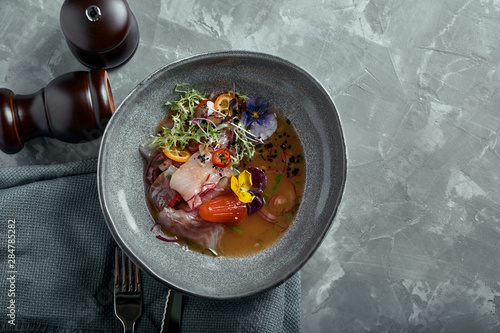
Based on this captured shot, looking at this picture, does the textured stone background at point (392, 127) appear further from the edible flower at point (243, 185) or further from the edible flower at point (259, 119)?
the edible flower at point (243, 185)

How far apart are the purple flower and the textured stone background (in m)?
0.34

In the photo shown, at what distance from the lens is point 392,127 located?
228 centimetres

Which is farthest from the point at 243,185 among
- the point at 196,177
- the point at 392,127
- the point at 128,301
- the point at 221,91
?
the point at 392,127

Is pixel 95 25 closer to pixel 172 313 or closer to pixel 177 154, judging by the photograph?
pixel 177 154

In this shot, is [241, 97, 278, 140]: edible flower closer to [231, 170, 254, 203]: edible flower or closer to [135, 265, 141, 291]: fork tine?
[231, 170, 254, 203]: edible flower

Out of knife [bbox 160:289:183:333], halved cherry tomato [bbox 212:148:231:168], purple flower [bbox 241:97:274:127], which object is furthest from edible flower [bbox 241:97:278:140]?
knife [bbox 160:289:183:333]

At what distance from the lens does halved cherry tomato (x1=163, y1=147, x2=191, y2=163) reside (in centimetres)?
202

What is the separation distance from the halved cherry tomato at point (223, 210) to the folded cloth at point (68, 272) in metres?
0.41

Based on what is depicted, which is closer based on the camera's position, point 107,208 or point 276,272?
point 107,208

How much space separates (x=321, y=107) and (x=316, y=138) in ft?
0.56

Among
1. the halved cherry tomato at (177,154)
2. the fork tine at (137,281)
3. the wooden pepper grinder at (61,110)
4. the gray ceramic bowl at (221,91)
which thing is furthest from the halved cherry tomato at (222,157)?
the fork tine at (137,281)

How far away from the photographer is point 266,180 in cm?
210

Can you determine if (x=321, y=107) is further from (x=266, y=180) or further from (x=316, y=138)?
(x=266, y=180)

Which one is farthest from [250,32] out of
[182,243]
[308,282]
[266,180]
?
[308,282]
